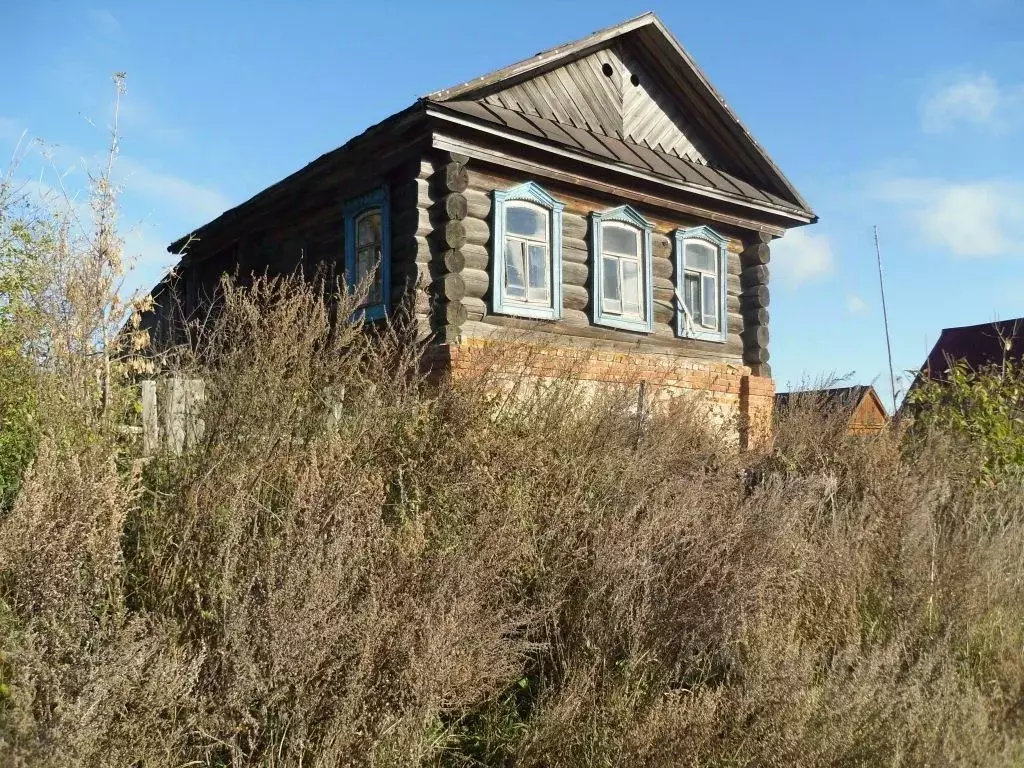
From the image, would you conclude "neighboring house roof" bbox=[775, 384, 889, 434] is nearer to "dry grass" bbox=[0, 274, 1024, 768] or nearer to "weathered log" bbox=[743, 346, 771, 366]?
"dry grass" bbox=[0, 274, 1024, 768]

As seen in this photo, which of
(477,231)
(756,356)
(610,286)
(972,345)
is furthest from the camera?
(972,345)

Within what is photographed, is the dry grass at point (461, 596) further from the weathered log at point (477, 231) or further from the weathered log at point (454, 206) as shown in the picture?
the weathered log at point (477, 231)

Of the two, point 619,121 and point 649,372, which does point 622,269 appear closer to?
point 649,372

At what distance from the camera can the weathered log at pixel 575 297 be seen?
35.7 ft

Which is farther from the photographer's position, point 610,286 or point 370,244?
point 610,286

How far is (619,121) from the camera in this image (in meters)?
12.2

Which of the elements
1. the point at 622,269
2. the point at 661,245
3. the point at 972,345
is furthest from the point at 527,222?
the point at 972,345

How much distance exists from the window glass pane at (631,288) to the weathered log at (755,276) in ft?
7.23

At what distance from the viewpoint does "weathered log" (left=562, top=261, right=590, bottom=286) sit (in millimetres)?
10884

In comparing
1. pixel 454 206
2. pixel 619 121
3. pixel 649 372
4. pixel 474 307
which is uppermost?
pixel 619 121

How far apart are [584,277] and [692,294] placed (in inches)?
82.3

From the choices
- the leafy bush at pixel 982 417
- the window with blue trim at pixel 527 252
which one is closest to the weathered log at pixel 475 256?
the window with blue trim at pixel 527 252

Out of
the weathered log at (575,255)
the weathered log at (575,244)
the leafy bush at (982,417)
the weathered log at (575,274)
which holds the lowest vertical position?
the leafy bush at (982,417)

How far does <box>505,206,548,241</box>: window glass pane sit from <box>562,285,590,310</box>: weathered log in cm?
72
